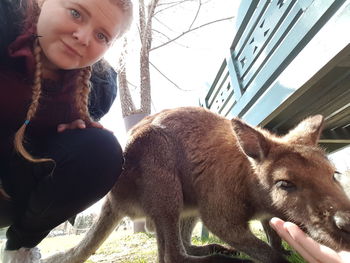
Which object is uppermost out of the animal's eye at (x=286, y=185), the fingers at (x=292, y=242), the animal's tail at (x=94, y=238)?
the fingers at (x=292, y=242)

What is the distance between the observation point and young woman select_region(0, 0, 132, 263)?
2027 mm

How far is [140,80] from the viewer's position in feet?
24.5

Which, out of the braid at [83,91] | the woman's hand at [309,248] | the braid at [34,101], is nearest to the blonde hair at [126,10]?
the braid at [83,91]

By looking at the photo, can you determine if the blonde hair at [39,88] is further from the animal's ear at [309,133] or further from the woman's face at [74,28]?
the animal's ear at [309,133]

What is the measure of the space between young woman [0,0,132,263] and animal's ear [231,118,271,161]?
2.68 feet

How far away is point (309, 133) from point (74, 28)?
5.65 feet

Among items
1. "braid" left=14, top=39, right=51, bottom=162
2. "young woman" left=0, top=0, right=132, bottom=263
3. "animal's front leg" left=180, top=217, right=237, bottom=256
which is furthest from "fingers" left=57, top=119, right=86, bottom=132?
"animal's front leg" left=180, top=217, right=237, bottom=256

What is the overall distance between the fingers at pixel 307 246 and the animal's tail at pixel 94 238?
1.67 metres

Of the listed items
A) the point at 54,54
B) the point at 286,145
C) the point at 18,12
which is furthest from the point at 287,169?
the point at 18,12

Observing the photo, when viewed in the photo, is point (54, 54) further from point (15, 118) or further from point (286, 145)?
point (286, 145)

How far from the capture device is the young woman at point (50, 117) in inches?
79.8

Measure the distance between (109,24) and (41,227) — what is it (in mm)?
1300

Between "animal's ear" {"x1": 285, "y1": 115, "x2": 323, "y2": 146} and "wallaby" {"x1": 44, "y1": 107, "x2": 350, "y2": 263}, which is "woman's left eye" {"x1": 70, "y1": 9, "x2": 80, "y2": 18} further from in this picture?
"animal's ear" {"x1": 285, "y1": 115, "x2": 323, "y2": 146}

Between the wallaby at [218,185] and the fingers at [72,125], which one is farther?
the fingers at [72,125]
